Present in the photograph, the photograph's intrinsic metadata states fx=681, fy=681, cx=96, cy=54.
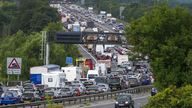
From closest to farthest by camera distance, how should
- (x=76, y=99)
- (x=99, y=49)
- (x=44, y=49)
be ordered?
(x=76, y=99), (x=44, y=49), (x=99, y=49)

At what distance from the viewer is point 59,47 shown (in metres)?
102

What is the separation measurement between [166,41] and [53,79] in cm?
3071

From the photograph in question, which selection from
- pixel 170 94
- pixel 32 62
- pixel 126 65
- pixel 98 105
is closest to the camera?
pixel 170 94

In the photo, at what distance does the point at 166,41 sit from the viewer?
38656 millimetres

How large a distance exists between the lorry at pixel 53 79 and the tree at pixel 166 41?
2800 cm

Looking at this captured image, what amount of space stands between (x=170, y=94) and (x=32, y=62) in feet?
235

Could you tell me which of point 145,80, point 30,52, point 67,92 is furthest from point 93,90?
point 30,52

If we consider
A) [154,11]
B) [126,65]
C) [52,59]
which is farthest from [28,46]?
[154,11]

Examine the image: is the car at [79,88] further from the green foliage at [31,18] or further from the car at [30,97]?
the green foliage at [31,18]

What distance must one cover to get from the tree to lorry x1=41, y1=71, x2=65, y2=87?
28.0 metres

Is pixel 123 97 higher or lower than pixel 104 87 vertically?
higher

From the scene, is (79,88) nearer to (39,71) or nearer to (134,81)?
(39,71)

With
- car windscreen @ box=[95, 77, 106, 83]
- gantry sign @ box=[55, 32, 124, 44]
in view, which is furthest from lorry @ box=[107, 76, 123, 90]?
gantry sign @ box=[55, 32, 124, 44]

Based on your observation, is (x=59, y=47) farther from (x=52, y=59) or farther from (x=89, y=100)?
(x=89, y=100)
